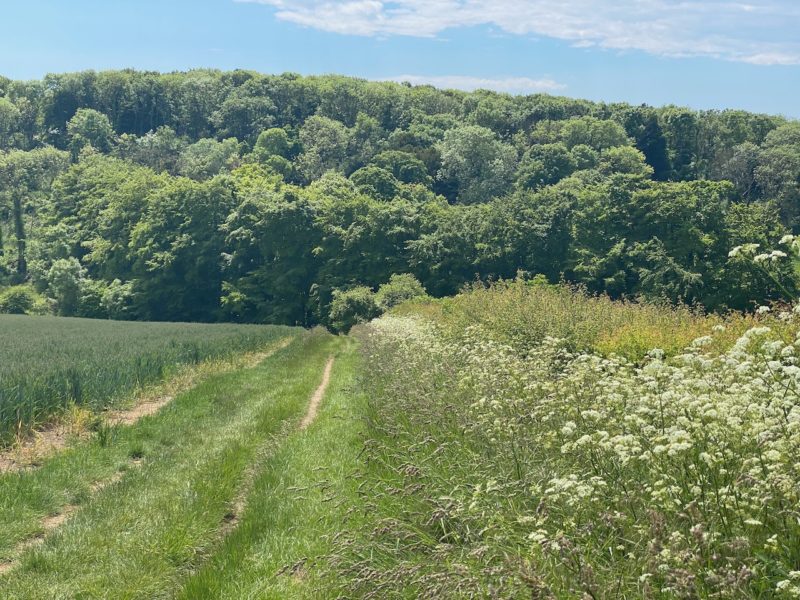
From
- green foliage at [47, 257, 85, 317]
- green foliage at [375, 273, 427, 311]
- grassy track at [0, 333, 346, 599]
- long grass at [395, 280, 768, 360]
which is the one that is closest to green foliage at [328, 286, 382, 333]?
green foliage at [375, 273, 427, 311]

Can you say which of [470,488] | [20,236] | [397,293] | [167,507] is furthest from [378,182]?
[470,488]

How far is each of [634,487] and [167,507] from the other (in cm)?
603

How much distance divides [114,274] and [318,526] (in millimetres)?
82377

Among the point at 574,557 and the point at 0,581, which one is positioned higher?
the point at 574,557

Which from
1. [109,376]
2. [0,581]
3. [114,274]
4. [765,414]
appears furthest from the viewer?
[114,274]

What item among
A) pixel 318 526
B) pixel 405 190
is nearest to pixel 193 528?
pixel 318 526

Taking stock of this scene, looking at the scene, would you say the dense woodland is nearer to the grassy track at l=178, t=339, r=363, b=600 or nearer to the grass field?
the grass field

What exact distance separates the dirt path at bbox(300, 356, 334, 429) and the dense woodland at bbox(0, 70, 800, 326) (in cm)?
1517

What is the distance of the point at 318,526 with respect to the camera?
7.04 metres

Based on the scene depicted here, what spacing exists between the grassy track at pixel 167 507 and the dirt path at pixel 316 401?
289 millimetres

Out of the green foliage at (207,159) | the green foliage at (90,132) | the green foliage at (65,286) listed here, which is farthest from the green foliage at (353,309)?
the green foliage at (90,132)

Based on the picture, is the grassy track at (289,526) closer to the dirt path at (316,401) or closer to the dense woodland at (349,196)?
the dirt path at (316,401)

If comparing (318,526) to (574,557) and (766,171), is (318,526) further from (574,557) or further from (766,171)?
(766,171)

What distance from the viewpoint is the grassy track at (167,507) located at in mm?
6398
